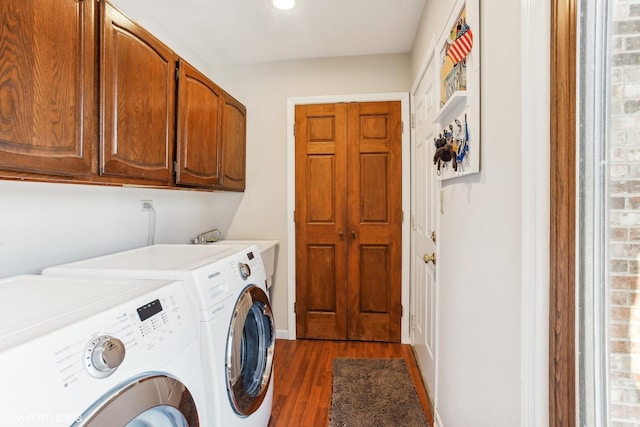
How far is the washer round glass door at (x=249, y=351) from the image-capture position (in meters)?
1.22

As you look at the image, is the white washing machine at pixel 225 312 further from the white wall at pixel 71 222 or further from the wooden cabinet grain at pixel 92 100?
the wooden cabinet grain at pixel 92 100

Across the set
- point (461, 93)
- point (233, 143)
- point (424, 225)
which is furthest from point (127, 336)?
point (233, 143)

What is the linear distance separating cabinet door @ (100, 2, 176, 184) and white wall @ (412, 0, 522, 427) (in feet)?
4.60

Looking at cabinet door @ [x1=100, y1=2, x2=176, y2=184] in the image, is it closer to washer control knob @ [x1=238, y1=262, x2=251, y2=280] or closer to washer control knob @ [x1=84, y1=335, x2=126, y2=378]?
washer control knob @ [x1=238, y1=262, x2=251, y2=280]

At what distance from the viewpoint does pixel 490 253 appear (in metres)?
1.02

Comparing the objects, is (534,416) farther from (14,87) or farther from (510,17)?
(14,87)

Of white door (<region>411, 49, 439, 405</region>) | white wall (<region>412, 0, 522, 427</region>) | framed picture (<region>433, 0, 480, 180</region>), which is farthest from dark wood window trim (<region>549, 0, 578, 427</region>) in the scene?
white door (<region>411, 49, 439, 405</region>)

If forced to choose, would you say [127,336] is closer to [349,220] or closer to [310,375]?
[310,375]

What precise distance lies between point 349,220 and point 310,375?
1237mm

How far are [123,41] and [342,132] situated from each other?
5.62 feet

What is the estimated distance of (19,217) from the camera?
128 cm

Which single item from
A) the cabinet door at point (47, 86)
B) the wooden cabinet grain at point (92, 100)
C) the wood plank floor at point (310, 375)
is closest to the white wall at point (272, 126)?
the wood plank floor at point (310, 375)

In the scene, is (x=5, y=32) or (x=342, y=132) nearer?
(x=5, y=32)

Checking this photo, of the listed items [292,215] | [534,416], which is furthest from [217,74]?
[534,416]
